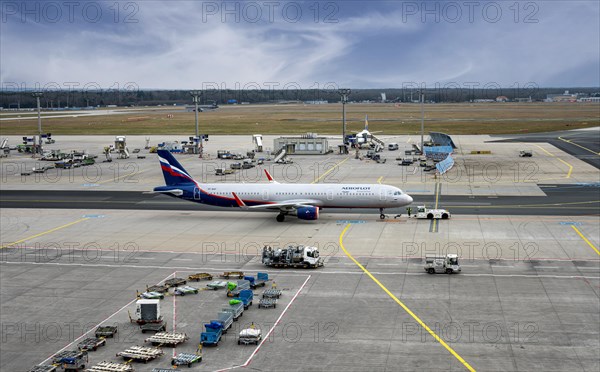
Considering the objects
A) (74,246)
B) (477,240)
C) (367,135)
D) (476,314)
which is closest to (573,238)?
(477,240)

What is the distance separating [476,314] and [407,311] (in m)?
4.62

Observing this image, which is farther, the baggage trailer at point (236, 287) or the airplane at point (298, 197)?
the airplane at point (298, 197)

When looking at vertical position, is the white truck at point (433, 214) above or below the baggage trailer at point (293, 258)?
above

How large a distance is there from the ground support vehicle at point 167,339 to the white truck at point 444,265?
74.4 ft

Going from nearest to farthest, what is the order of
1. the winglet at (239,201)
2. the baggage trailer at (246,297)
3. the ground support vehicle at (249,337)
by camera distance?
the ground support vehicle at (249,337)
the baggage trailer at (246,297)
the winglet at (239,201)

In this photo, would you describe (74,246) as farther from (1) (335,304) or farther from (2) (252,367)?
(2) (252,367)

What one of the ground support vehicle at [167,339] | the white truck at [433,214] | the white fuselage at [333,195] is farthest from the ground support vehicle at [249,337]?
the white truck at [433,214]

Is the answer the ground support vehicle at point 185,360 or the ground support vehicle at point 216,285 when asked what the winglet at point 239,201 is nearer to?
the ground support vehicle at point 216,285

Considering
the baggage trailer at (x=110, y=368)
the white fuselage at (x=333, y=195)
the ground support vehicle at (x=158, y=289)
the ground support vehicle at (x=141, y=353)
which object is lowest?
the baggage trailer at (x=110, y=368)

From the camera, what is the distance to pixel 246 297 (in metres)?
45.8

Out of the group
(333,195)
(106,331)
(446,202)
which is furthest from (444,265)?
(446,202)

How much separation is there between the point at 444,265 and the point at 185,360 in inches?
1006

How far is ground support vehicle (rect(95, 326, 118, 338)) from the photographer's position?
134 ft

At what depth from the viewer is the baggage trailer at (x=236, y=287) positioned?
4866 cm
